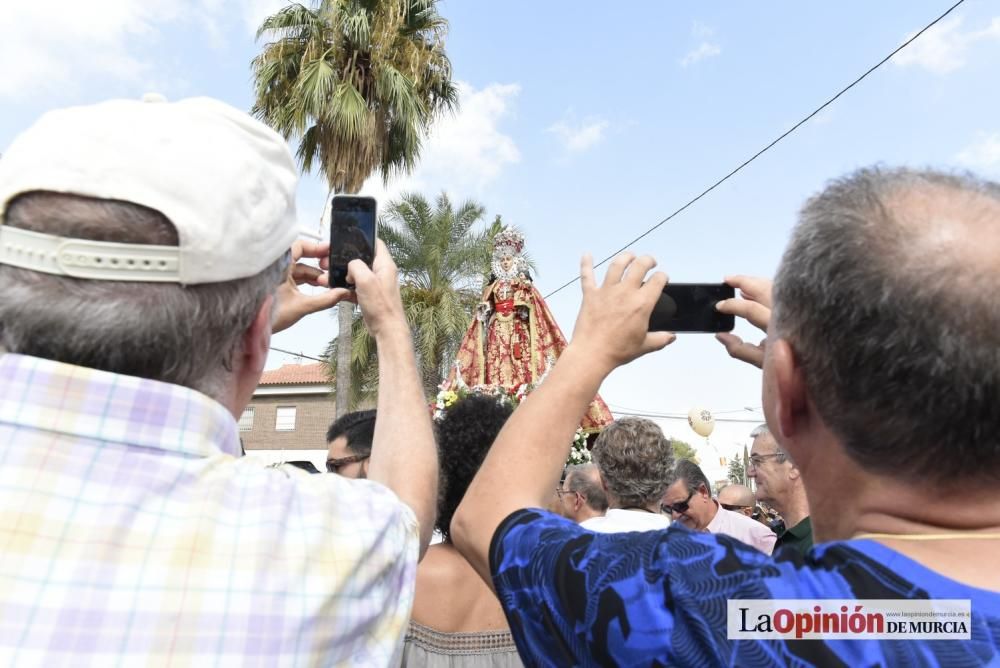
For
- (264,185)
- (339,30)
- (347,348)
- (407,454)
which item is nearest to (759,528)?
(407,454)

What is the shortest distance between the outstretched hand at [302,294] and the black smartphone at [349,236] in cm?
3

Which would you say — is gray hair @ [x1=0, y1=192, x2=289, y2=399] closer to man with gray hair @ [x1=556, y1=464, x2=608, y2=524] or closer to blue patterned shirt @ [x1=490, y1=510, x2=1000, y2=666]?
blue patterned shirt @ [x1=490, y1=510, x2=1000, y2=666]

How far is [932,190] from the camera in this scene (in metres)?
0.96

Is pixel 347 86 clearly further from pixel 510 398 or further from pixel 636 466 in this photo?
pixel 636 466

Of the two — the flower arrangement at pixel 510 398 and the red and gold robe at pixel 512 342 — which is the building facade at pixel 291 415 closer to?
the red and gold robe at pixel 512 342

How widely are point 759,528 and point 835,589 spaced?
4.29 m

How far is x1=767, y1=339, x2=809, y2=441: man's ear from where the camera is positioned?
1.01m

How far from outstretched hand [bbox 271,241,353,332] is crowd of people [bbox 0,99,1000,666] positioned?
0.51 metres

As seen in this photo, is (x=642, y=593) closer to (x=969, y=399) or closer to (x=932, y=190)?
(x=969, y=399)

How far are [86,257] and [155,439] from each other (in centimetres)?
23

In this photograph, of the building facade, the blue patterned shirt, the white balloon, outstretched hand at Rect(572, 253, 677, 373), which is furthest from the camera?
the building facade

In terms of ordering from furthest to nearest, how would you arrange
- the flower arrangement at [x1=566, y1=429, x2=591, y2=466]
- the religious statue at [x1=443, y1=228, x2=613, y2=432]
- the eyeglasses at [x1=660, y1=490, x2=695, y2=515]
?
the religious statue at [x1=443, y1=228, x2=613, y2=432]
the flower arrangement at [x1=566, y1=429, x2=591, y2=466]
the eyeglasses at [x1=660, y1=490, x2=695, y2=515]

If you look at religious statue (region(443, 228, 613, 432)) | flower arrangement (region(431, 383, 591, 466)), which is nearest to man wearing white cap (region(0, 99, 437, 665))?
flower arrangement (region(431, 383, 591, 466))

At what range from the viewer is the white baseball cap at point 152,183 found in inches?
36.9
